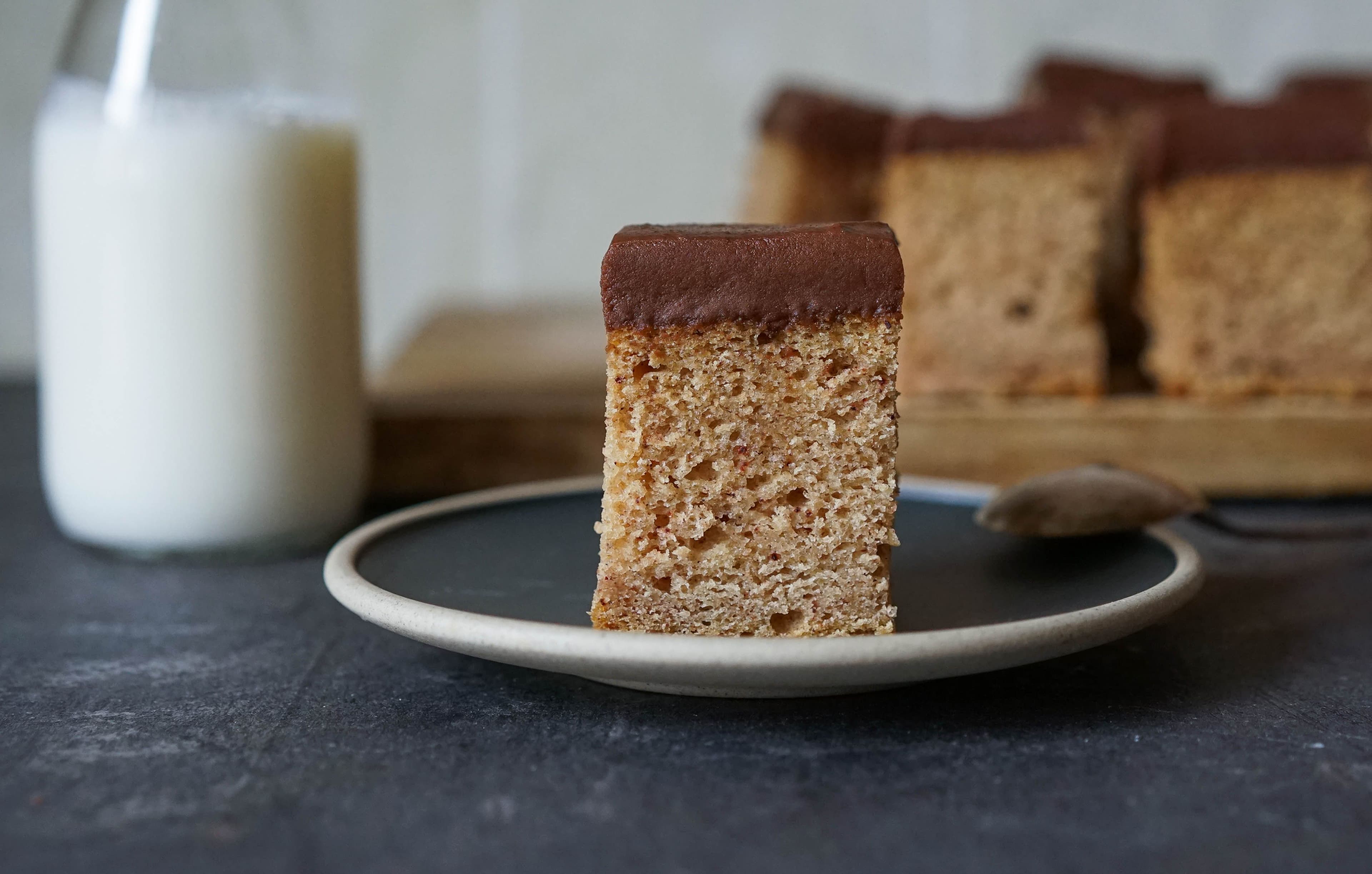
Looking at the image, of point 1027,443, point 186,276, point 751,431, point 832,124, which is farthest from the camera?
point 832,124

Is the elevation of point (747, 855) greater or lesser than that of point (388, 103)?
lesser

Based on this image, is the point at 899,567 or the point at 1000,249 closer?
the point at 899,567

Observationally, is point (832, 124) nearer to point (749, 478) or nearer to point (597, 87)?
point (597, 87)

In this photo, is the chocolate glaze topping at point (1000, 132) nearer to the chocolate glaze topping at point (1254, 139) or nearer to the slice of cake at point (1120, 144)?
the chocolate glaze topping at point (1254, 139)

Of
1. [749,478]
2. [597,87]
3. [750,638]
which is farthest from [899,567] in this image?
[597,87]

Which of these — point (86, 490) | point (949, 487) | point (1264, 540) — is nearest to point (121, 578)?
point (86, 490)

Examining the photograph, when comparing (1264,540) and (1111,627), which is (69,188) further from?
(1264,540)

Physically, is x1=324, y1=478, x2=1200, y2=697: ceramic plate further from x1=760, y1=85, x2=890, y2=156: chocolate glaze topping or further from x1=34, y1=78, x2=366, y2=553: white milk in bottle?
x1=760, y1=85, x2=890, y2=156: chocolate glaze topping
